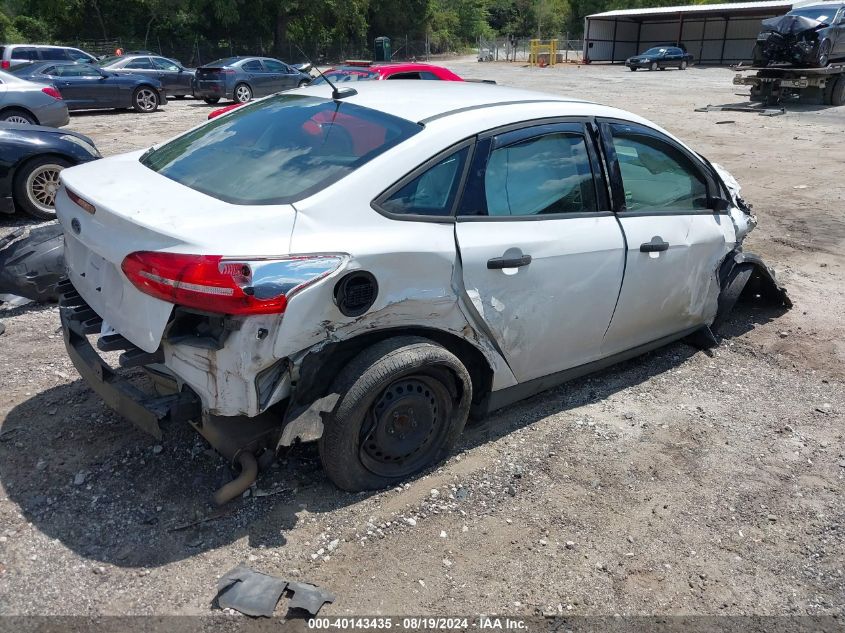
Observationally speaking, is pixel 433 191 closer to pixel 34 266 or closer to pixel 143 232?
pixel 143 232

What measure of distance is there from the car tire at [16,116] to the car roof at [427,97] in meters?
9.78

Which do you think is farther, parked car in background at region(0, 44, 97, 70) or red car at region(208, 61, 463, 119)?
parked car in background at region(0, 44, 97, 70)

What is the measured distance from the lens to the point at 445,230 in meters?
3.21

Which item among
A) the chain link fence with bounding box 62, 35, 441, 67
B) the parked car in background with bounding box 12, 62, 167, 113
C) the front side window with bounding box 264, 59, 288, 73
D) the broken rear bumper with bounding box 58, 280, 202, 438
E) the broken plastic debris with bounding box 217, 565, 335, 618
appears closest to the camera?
the broken plastic debris with bounding box 217, 565, 335, 618

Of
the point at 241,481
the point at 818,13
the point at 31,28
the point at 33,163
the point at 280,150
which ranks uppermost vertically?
the point at 31,28

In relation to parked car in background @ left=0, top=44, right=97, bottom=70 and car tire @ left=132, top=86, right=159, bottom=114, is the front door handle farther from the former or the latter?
parked car in background @ left=0, top=44, right=97, bottom=70

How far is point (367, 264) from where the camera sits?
2.91 m

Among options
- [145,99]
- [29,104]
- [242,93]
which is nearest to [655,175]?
[29,104]

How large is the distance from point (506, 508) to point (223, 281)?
167 centimetres

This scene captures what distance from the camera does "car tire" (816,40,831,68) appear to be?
19.1 metres

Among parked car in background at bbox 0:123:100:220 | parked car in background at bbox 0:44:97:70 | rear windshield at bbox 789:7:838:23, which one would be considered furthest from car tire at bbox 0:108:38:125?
rear windshield at bbox 789:7:838:23

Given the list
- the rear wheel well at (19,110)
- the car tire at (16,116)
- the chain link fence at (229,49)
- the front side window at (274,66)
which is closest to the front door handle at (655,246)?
the car tire at (16,116)

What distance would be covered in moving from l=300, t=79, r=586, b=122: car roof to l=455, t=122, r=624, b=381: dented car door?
268 millimetres

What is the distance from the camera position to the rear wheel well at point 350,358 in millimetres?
2895
